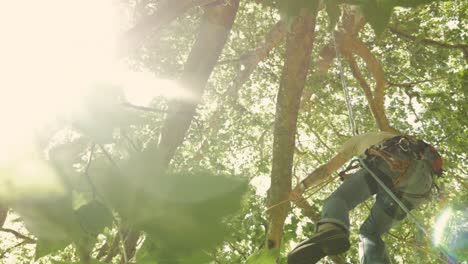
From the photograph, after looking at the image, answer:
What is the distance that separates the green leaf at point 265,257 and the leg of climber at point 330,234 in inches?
92.2

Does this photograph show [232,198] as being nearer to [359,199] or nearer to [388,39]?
[359,199]

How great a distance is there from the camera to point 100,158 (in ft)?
1.31

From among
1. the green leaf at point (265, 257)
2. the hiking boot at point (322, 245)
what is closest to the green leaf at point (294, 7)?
the green leaf at point (265, 257)

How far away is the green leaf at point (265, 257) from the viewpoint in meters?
0.56

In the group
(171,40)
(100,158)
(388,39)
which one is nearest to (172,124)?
(100,158)

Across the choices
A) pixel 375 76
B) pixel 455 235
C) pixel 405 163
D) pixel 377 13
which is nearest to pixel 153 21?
pixel 405 163

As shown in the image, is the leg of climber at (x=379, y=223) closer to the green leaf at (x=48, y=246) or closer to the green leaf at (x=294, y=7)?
the green leaf at (x=294, y=7)

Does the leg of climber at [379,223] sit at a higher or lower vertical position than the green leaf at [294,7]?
higher

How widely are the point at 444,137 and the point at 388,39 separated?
240 centimetres

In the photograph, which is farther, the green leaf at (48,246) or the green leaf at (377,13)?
the green leaf at (377,13)

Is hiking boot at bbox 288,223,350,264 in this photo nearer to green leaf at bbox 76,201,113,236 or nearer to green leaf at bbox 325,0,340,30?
green leaf at bbox 325,0,340,30

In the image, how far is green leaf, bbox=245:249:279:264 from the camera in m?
0.56

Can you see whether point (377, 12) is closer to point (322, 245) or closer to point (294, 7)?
point (294, 7)

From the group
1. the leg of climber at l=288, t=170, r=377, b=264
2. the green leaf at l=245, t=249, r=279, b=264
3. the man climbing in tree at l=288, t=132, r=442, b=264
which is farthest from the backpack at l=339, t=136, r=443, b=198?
the green leaf at l=245, t=249, r=279, b=264
